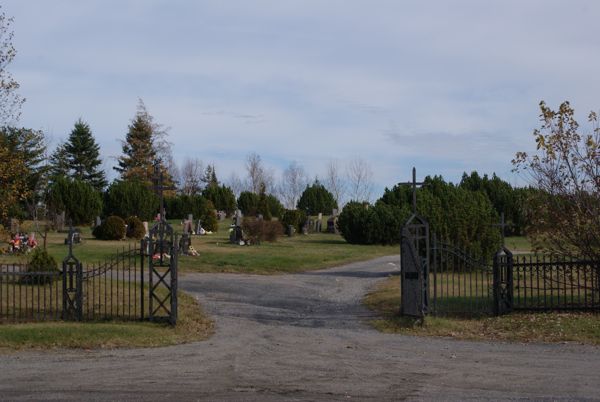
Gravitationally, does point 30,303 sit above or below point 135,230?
below

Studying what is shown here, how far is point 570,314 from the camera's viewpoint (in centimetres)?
1688

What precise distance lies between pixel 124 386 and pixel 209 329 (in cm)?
609

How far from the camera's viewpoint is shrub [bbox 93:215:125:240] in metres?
38.4

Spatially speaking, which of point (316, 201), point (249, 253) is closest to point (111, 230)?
point (249, 253)

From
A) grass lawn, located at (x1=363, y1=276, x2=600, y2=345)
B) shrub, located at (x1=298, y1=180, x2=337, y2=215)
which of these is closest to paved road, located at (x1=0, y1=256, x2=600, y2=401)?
grass lawn, located at (x1=363, y1=276, x2=600, y2=345)

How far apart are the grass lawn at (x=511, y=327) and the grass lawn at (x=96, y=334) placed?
4280 millimetres

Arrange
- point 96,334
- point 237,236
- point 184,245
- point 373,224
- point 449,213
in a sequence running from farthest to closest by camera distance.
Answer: point 373,224, point 237,236, point 184,245, point 449,213, point 96,334

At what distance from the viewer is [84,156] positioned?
73375 millimetres

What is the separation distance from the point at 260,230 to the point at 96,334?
26735 millimetres

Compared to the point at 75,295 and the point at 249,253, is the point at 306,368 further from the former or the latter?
the point at 249,253

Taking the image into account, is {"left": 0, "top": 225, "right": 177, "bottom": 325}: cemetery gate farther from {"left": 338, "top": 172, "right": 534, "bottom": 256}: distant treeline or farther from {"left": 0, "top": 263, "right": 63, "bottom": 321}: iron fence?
{"left": 338, "top": 172, "right": 534, "bottom": 256}: distant treeline

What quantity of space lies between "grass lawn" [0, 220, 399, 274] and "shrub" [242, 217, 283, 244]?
62 cm

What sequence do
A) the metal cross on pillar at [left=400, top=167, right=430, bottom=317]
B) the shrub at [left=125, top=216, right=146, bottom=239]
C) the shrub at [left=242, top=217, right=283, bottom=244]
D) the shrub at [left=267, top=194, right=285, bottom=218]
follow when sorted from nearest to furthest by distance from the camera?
the metal cross on pillar at [left=400, top=167, right=430, bottom=317], the shrub at [left=125, top=216, right=146, bottom=239], the shrub at [left=242, top=217, right=283, bottom=244], the shrub at [left=267, top=194, right=285, bottom=218]

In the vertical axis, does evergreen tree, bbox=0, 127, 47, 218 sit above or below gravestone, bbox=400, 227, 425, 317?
above
